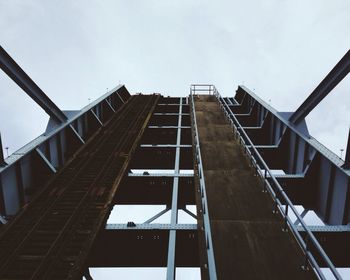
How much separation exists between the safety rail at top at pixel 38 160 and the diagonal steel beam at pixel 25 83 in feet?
1.90

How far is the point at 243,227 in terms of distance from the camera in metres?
5.84

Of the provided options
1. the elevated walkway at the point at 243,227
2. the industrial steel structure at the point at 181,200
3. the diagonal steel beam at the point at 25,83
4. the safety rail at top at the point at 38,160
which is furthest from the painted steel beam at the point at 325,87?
the diagonal steel beam at the point at 25,83

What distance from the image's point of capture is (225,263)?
15.9 feet

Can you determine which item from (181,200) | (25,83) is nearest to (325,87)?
(181,200)

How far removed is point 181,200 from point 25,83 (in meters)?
A: 5.79

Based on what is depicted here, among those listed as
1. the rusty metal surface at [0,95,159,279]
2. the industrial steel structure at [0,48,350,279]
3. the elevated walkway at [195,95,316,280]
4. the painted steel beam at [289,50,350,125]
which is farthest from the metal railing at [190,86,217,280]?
the painted steel beam at [289,50,350,125]

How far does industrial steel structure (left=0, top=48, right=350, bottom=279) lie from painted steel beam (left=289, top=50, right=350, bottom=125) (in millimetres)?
34

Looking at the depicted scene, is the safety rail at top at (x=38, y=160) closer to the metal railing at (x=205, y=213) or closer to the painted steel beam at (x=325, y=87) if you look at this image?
the metal railing at (x=205, y=213)

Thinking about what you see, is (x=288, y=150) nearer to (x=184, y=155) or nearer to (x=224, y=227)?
(x=184, y=155)

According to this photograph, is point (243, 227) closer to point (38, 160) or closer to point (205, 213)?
point (205, 213)

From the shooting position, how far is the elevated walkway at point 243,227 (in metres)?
4.75

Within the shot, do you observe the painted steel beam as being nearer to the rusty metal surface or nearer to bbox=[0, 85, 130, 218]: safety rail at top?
the rusty metal surface

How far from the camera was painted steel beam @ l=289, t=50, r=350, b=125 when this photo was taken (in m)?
8.07

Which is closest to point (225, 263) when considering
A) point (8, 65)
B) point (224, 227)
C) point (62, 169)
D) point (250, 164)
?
point (224, 227)
